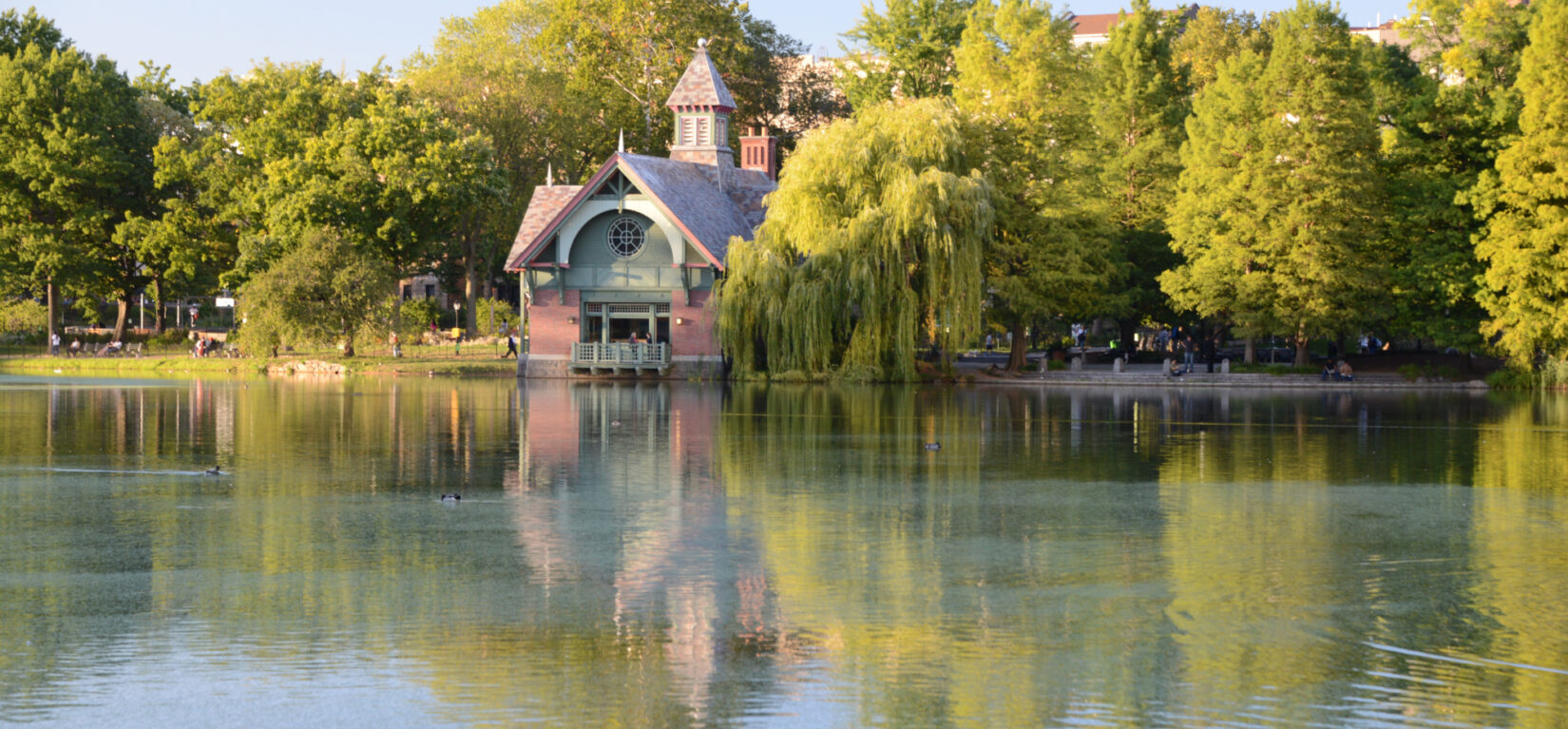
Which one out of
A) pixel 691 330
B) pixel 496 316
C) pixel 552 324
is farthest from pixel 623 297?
pixel 496 316

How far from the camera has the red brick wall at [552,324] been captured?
59.2m

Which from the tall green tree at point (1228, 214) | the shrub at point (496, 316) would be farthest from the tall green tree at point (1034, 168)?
the shrub at point (496, 316)

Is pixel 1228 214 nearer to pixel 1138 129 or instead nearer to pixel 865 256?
pixel 1138 129

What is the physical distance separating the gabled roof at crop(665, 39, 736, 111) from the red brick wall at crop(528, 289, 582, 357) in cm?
1153

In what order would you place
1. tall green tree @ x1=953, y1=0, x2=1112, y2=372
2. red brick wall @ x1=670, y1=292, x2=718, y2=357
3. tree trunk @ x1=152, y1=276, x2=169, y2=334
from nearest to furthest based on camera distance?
tall green tree @ x1=953, y1=0, x2=1112, y2=372 < red brick wall @ x1=670, y1=292, x2=718, y2=357 < tree trunk @ x1=152, y1=276, x2=169, y2=334

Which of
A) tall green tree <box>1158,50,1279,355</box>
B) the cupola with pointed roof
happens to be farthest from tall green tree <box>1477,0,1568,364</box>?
the cupola with pointed roof

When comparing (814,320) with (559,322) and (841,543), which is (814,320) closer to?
(559,322)

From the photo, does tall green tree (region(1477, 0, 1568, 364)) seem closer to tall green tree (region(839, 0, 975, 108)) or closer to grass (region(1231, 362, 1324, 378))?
grass (region(1231, 362, 1324, 378))

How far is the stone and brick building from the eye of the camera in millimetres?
56969

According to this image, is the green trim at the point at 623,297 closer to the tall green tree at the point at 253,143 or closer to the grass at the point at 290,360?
the grass at the point at 290,360

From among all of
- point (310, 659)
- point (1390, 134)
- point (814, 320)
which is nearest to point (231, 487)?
point (310, 659)

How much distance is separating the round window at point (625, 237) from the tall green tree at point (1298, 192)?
66.4 feet

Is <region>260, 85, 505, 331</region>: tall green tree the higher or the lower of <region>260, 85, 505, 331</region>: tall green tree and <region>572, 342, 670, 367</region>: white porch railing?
the higher

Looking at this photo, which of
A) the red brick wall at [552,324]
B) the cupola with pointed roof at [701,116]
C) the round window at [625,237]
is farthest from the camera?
the cupola with pointed roof at [701,116]
